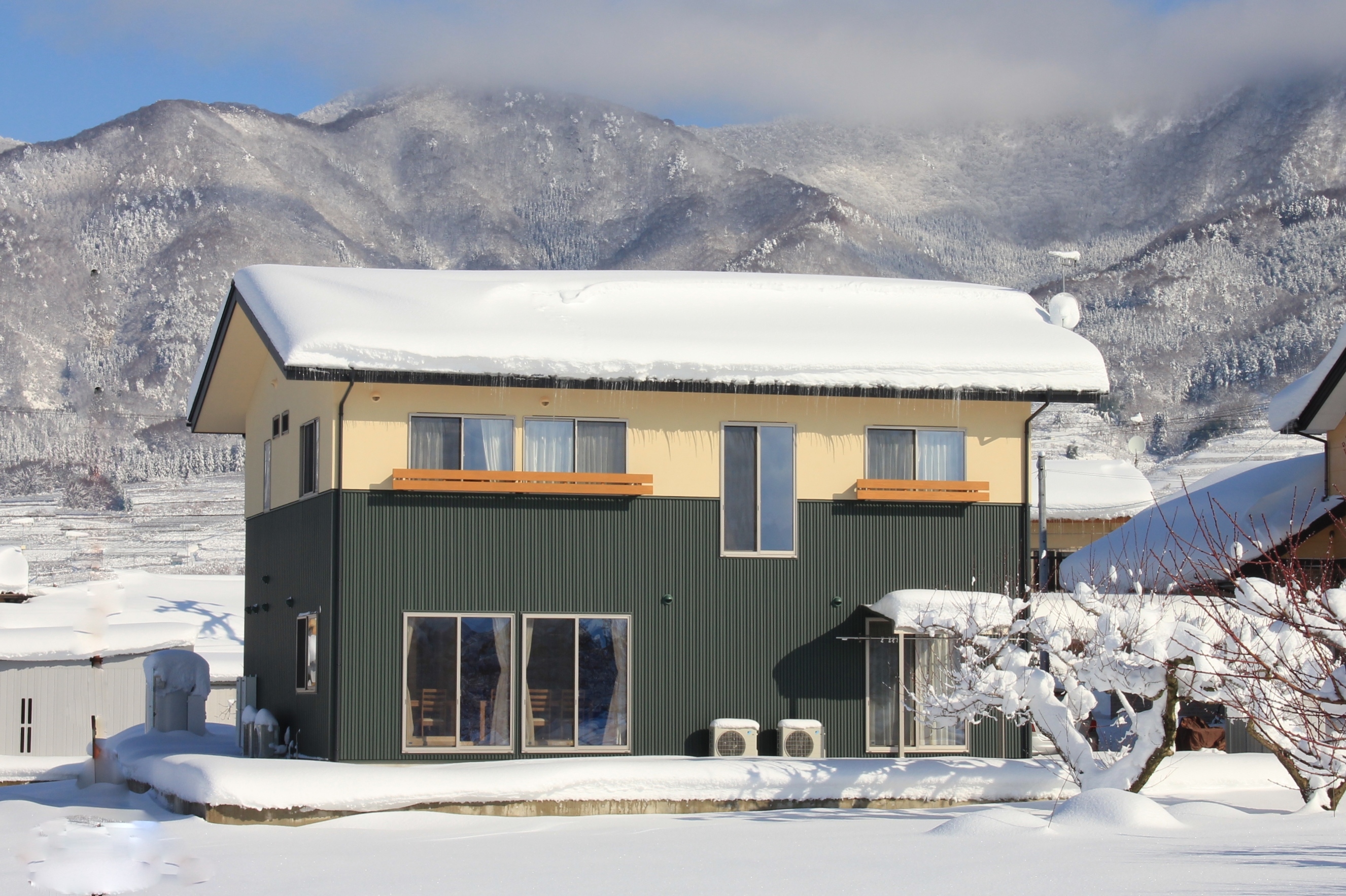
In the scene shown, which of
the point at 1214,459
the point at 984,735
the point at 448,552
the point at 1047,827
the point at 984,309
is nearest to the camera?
the point at 1047,827

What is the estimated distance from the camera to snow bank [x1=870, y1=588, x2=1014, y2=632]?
17.8 metres

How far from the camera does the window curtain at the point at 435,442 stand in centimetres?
1836

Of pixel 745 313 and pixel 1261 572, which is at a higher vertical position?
pixel 745 313

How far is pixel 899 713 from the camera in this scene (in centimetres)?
1923

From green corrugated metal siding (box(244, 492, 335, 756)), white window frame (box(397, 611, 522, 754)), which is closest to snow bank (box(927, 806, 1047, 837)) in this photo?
white window frame (box(397, 611, 522, 754))

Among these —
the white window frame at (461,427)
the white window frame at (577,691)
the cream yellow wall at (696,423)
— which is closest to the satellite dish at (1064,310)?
the cream yellow wall at (696,423)

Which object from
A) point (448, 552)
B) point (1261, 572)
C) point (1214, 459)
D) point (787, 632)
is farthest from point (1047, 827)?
point (1214, 459)

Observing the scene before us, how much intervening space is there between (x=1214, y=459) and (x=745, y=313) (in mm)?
64962

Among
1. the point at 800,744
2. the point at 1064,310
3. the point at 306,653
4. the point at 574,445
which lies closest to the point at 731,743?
Result: the point at 800,744

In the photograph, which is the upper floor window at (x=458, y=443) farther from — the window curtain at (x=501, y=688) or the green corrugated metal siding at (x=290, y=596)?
the window curtain at (x=501, y=688)

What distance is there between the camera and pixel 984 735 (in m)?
19.5

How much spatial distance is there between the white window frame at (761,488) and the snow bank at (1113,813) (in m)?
6.51

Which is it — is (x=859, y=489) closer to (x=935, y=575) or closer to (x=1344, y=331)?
(x=935, y=575)

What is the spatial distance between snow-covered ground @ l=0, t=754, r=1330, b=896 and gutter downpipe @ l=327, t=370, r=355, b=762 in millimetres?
2257
